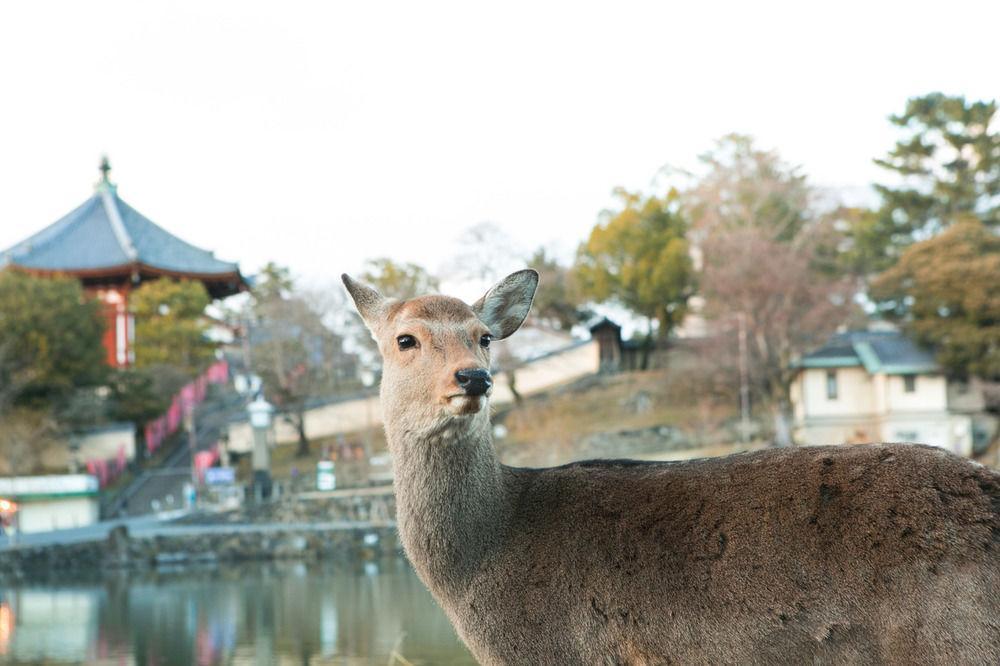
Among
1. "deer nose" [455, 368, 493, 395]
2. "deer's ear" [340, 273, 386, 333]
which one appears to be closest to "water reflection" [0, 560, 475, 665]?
"deer's ear" [340, 273, 386, 333]

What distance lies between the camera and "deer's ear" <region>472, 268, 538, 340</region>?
192 inches

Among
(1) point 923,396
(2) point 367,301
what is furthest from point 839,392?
(2) point 367,301

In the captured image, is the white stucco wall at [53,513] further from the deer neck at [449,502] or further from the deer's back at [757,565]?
the deer's back at [757,565]

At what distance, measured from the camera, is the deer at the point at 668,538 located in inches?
145

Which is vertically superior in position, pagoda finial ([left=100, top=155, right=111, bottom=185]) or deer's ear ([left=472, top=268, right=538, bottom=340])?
pagoda finial ([left=100, top=155, right=111, bottom=185])

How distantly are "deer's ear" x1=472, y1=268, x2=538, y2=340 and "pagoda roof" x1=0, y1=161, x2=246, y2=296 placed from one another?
44578 mm

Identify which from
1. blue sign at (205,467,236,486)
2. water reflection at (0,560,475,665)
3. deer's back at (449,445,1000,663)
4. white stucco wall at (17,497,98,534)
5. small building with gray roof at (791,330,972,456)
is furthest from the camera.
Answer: small building with gray roof at (791,330,972,456)

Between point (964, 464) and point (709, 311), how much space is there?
44130 millimetres

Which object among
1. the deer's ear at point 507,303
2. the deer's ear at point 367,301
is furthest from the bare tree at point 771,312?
the deer's ear at point 367,301

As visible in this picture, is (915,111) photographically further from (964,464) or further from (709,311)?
(964,464)

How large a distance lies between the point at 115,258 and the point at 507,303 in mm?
46281

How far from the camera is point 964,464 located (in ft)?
12.4

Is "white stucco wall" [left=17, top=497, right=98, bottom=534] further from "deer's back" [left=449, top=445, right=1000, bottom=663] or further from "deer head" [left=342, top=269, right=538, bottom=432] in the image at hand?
"deer's back" [left=449, top=445, right=1000, bottom=663]

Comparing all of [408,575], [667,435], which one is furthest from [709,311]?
[408,575]
